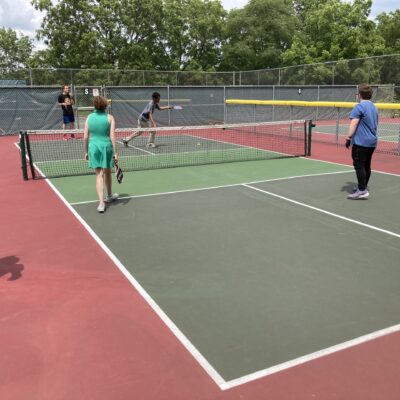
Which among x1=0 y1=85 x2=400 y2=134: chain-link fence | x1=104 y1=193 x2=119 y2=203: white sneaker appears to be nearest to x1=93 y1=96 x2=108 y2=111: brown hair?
x1=104 y1=193 x2=119 y2=203: white sneaker

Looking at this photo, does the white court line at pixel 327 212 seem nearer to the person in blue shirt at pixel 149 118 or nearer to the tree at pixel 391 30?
Result: the person in blue shirt at pixel 149 118

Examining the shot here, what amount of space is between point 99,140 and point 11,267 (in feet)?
8.65

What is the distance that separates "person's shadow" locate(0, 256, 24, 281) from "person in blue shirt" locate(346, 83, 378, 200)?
533 centimetres

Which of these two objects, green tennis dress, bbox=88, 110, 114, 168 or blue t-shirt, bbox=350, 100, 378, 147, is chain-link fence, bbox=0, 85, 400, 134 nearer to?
green tennis dress, bbox=88, 110, 114, 168

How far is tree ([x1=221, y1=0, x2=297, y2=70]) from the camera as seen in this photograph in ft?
156

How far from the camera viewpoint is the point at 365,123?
7.49 m

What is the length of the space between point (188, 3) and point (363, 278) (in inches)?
2024

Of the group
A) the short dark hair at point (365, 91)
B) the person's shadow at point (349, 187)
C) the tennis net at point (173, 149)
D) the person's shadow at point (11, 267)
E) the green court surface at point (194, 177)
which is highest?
the short dark hair at point (365, 91)

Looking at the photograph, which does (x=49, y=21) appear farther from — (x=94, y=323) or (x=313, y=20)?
(x=94, y=323)

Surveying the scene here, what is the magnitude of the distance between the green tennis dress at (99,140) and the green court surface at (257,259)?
766 mm

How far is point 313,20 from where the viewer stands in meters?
44.1

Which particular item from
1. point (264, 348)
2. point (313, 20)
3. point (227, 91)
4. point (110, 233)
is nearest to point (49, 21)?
point (313, 20)

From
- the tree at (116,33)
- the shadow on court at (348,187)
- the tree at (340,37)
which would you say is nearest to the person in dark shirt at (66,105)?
the shadow on court at (348,187)

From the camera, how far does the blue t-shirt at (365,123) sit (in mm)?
7422
